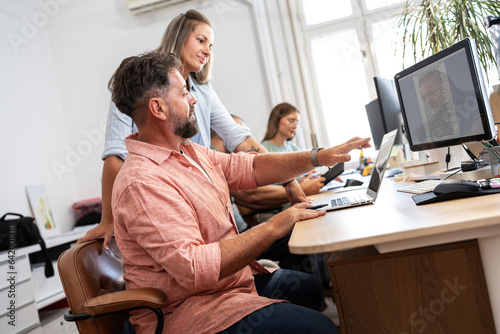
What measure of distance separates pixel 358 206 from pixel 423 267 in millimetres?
334

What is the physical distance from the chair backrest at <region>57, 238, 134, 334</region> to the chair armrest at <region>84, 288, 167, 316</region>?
0.10 meters

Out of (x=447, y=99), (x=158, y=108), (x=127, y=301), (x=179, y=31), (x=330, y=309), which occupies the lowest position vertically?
(x=330, y=309)

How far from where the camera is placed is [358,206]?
1.51m

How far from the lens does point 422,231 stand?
0.93 meters

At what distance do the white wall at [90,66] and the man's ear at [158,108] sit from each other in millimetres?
3535

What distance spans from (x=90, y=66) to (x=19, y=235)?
7.32ft

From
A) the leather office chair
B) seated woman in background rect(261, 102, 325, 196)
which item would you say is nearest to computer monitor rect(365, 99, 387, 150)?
seated woman in background rect(261, 102, 325, 196)

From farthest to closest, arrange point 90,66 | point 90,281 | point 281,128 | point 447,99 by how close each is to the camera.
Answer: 1. point 90,66
2. point 281,128
3. point 447,99
4. point 90,281

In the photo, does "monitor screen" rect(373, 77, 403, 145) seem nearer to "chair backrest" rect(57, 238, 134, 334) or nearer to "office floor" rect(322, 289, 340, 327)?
"office floor" rect(322, 289, 340, 327)

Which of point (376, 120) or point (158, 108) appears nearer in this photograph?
point (158, 108)

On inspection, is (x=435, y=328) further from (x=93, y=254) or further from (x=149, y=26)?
(x=149, y=26)

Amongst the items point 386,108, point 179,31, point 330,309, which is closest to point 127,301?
point 179,31

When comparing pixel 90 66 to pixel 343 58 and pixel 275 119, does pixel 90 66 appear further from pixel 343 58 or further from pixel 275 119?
pixel 343 58

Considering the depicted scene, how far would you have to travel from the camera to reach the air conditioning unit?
16.3 feet
